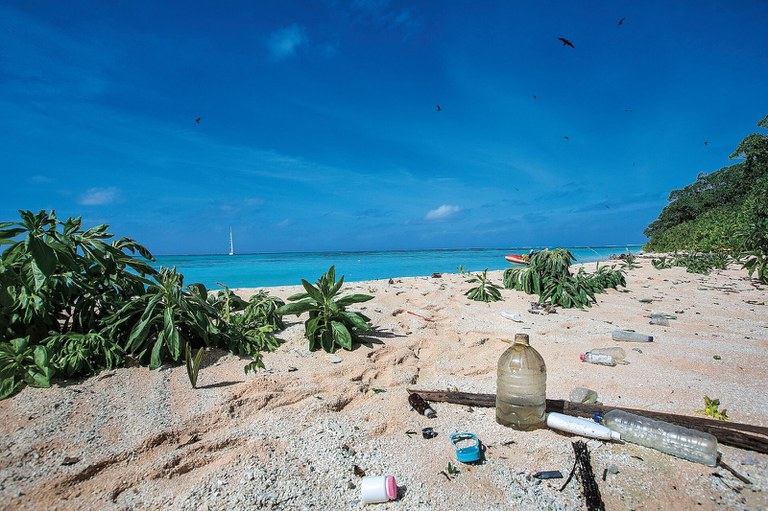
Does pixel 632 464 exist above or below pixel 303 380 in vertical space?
below

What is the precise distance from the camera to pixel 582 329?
4.24 meters

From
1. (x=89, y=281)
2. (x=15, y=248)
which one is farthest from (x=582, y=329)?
(x=15, y=248)

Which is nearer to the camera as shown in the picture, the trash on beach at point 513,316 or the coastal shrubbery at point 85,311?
the coastal shrubbery at point 85,311

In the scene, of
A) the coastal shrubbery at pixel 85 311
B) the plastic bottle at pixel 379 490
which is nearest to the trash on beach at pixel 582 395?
the plastic bottle at pixel 379 490

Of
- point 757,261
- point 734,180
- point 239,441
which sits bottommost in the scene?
point 239,441

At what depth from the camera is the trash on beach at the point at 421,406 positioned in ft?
7.54

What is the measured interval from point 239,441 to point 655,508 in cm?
195

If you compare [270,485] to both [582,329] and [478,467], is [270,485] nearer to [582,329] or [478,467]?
[478,467]

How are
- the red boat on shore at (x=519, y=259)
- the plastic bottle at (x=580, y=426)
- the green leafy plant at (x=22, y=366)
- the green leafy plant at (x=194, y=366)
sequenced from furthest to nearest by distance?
the red boat on shore at (x=519, y=259) → the green leafy plant at (x=194, y=366) → the green leafy plant at (x=22, y=366) → the plastic bottle at (x=580, y=426)

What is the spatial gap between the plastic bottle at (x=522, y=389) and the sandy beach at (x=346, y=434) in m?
0.07

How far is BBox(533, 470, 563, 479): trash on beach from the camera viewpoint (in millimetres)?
1721

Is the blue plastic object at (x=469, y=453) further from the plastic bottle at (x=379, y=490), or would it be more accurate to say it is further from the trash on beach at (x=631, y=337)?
the trash on beach at (x=631, y=337)

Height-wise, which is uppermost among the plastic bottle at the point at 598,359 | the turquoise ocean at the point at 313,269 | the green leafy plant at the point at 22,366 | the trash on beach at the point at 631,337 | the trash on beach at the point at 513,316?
the turquoise ocean at the point at 313,269

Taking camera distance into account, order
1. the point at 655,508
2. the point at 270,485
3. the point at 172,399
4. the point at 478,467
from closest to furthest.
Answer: the point at 655,508 → the point at 270,485 → the point at 478,467 → the point at 172,399
